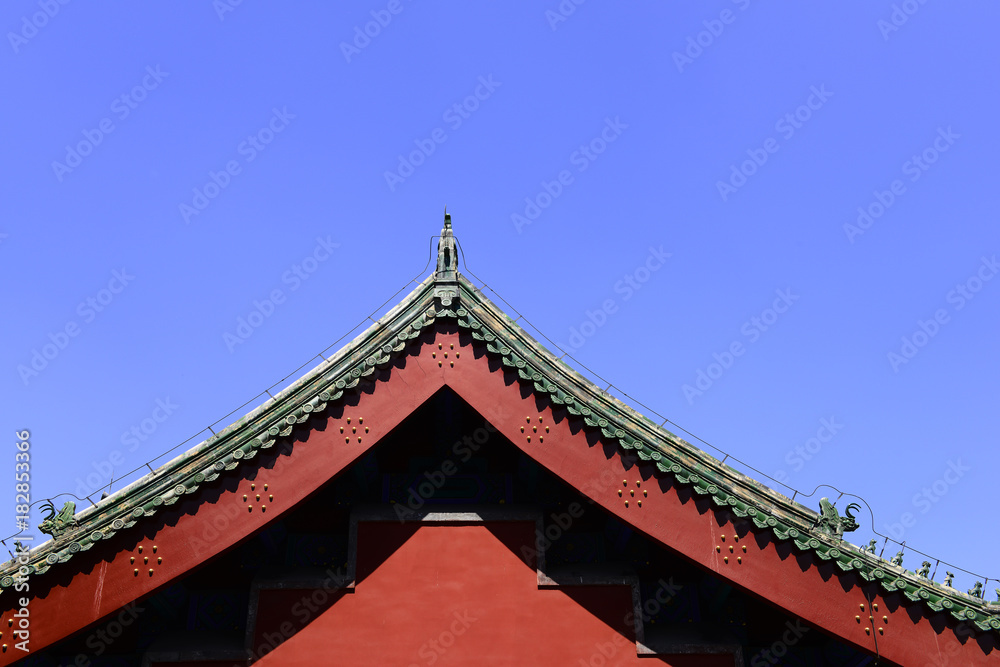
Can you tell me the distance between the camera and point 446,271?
10.8 m

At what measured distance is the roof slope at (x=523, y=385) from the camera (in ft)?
30.3

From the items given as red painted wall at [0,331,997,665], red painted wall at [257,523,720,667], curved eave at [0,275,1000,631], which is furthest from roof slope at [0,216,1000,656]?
red painted wall at [257,523,720,667]

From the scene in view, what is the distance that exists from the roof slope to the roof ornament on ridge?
0.01 meters

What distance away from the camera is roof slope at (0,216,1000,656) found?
9.23m

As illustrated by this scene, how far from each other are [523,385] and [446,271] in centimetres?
172

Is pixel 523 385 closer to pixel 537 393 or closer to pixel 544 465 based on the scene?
pixel 537 393

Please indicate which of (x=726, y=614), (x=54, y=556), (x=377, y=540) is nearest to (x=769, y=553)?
(x=726, y=614)

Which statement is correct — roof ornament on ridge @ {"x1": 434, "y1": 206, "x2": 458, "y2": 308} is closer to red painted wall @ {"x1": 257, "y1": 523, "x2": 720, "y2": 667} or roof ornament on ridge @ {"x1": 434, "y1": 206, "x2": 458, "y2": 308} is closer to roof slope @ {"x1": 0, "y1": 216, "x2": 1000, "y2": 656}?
roof slope @ {"x1": 0, "y1": 216, "x2": 1000, "y2": 656}

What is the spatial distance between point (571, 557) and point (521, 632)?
1.14 m

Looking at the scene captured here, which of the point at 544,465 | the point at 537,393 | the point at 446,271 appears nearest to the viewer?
the point at 544,465

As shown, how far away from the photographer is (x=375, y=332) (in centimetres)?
1062

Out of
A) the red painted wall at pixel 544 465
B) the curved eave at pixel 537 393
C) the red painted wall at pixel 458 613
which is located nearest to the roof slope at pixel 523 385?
the curved eave at pixel 537 393

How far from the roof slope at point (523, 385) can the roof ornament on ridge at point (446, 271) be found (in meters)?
0.01

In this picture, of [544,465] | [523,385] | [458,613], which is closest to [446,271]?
[523,385]
